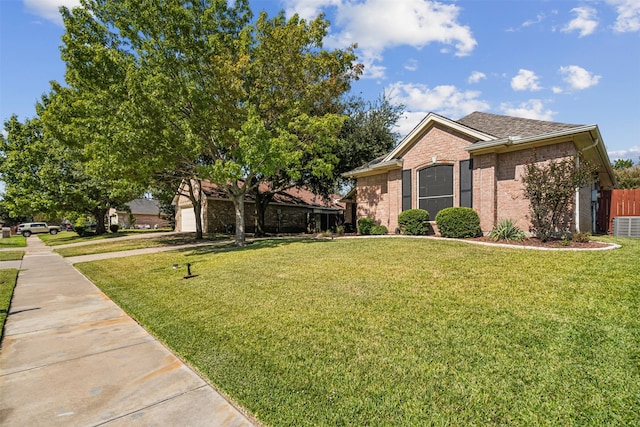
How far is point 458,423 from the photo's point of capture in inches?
95.5

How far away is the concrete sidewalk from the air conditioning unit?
17.5 meters

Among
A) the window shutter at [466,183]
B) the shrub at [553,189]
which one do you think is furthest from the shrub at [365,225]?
the shrub at [553,189]

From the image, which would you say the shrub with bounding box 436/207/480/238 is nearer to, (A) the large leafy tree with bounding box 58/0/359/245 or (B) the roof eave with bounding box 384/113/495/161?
(B) the roof eave with bounding box 384/113/495/161

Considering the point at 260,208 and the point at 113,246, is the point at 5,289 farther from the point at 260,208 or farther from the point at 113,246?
the point at 260,208

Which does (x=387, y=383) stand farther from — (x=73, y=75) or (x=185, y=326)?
(x=73, y=75)

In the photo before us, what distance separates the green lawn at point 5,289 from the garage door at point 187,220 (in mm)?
18547

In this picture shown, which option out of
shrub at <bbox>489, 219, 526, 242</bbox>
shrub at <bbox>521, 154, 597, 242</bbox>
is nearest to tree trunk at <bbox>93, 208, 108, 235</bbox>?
shrub at <bbox>489, 219, 526, 242</bbox>

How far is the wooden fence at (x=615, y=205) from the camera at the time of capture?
15.4 m

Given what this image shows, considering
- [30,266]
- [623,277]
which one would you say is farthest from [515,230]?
[30,266]

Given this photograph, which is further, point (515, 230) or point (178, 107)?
point (178, 107)

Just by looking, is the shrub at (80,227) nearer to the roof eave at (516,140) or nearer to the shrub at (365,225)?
the shrub at (365,225)

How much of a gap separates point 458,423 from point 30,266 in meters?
15.0

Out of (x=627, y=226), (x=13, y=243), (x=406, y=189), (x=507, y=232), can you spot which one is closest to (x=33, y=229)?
(x=13, y=243)

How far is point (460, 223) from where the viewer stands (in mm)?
12828
